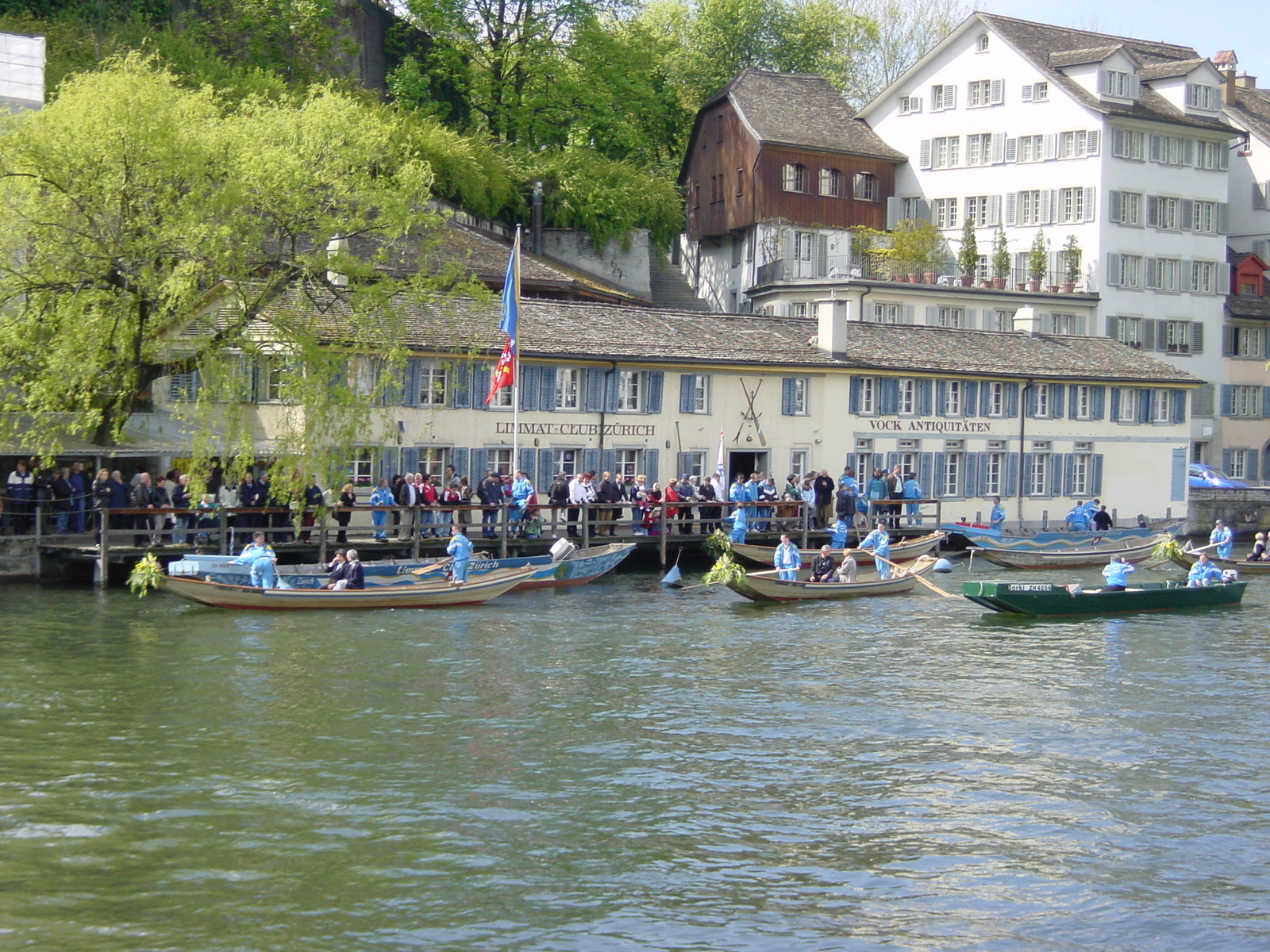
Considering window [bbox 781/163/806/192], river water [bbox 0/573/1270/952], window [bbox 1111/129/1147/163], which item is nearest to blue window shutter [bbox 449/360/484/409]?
river water [bbox 0/573/1270/952]

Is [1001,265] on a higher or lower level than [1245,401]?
higher

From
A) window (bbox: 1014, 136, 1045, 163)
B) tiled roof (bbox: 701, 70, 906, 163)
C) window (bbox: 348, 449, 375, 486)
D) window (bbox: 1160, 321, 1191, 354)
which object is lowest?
window (bbox: 348, 449, 375, 486)

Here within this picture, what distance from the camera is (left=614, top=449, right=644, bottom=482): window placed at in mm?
44812

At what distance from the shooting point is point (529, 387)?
4259cm

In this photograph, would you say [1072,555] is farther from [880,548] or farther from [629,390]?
[629,390]

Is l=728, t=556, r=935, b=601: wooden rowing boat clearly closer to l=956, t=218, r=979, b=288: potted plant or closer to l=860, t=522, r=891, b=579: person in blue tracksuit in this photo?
l=860, t=522, r=891, b=579: person in blue tracksuit

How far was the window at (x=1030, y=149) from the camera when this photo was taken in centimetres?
6461

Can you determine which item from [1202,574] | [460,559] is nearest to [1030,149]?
[1202,574]

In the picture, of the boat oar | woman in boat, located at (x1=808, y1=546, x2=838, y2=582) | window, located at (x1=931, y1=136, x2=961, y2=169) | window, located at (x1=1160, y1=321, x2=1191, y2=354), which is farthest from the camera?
window, located at (x1=931, y1=136, x2=961, y2=169)

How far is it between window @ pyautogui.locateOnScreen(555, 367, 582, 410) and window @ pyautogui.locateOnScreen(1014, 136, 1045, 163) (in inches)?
1158

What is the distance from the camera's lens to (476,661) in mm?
27156

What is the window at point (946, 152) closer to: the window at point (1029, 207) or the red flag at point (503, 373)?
the window at point (1029, 207)

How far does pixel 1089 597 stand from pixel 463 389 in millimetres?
16442

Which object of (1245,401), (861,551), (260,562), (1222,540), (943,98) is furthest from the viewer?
(1245,401)
